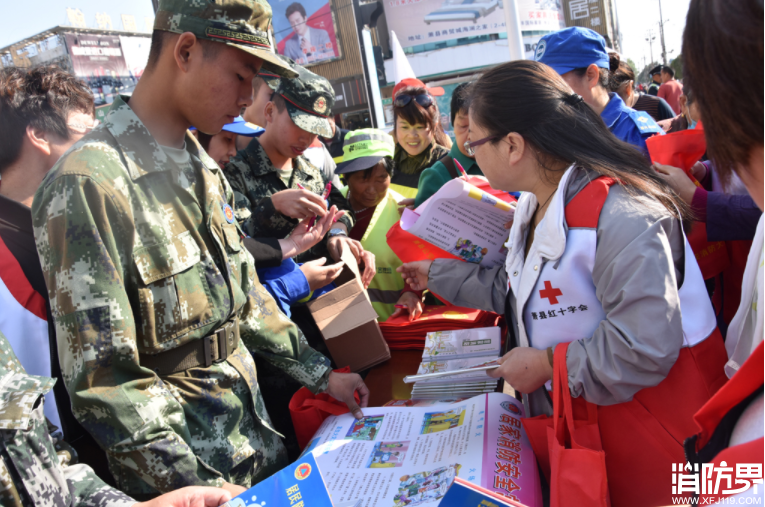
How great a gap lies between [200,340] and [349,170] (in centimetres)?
167

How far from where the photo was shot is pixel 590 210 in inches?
49.9

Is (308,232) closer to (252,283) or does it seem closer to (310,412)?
(252,283)

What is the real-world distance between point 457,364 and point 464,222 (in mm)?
528

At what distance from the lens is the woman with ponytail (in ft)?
7.48

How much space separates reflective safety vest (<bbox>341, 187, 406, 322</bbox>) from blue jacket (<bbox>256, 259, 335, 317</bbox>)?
54 centimetres

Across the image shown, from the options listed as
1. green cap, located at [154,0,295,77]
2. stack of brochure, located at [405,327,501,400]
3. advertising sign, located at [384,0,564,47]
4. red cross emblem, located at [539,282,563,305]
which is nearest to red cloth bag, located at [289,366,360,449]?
stack of brochure, located at [405,327,501,400]

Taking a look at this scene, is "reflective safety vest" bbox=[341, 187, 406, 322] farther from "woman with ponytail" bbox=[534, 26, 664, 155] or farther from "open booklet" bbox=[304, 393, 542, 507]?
"woman with ponytail" bbox=[534, 26, 664, 155]

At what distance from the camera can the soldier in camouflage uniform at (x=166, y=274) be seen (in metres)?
1.05

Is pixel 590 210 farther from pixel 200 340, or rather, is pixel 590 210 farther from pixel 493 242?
pixel 200 340

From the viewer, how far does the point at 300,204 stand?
1.99m

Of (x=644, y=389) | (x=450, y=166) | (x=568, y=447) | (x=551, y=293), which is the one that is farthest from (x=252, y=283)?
(x=450, y=166)

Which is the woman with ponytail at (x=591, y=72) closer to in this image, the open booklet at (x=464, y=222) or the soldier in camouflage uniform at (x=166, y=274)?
the open booklet at (x=464, y=222)

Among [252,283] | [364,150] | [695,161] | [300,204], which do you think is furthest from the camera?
[364,150]

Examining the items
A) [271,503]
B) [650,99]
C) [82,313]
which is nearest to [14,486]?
[82,313]
